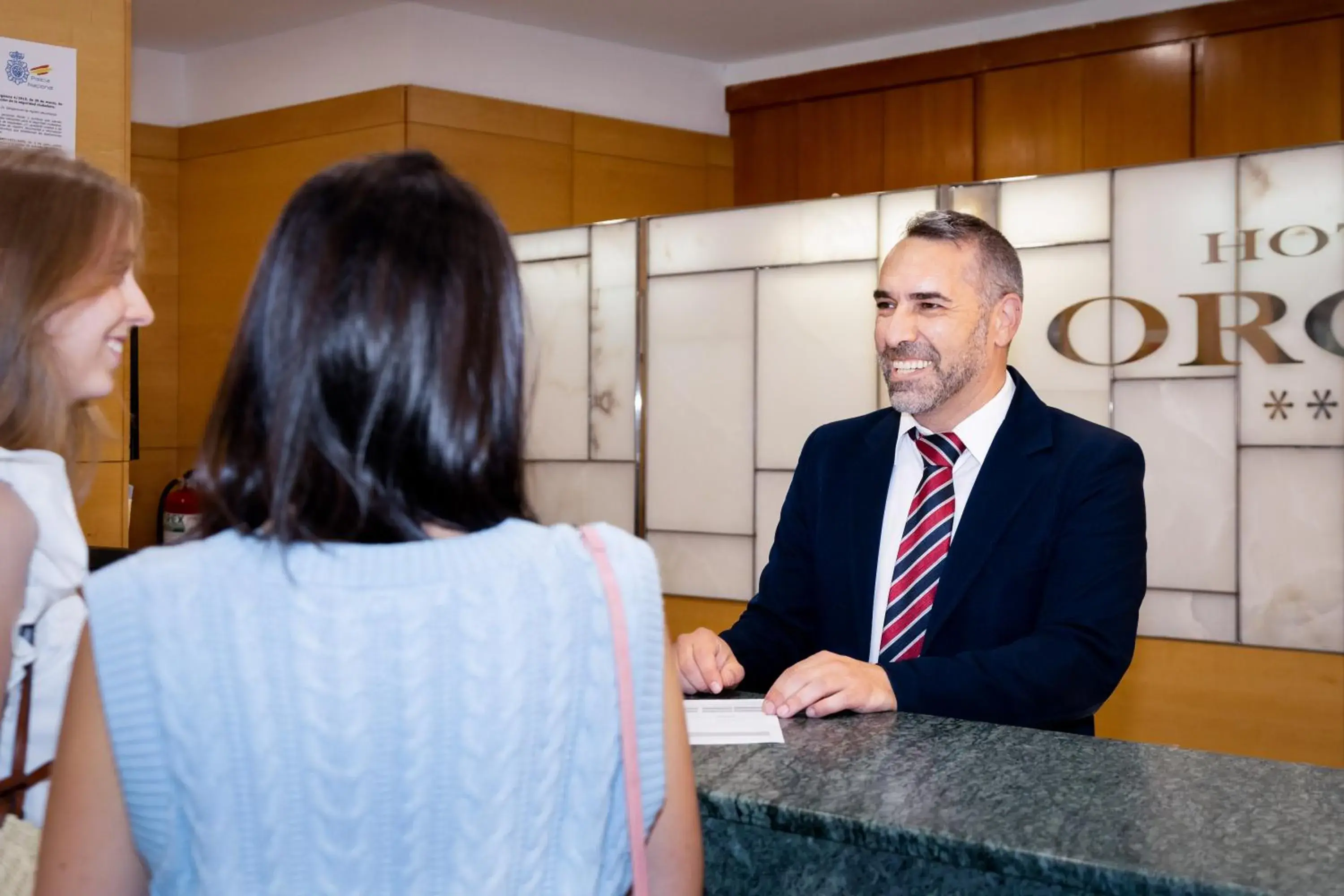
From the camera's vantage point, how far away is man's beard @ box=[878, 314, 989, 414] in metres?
2.39

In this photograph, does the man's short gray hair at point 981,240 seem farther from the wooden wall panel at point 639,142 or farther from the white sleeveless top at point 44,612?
the wooden wall panel at point 639,142

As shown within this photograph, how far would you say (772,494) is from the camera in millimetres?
6438

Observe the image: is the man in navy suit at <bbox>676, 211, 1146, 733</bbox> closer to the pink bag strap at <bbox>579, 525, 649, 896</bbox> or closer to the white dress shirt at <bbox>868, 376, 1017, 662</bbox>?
the white dress shirt at <bbox>868, 376, 1017, 662</bbox>

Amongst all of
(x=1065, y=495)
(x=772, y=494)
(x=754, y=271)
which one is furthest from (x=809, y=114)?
(x=1065, y=495)

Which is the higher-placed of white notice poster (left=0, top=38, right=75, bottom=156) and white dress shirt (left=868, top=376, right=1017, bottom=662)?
white notice poster (left=0, top=38, right=75, bottom=156)

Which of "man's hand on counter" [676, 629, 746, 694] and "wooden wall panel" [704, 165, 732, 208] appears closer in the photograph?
"man's hand on counter" [676, 629, 746, 694]

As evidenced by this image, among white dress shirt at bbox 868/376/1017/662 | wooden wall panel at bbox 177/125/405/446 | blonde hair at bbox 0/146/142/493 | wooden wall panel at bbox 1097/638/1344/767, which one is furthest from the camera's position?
wooden wall panel at bbox 177/125/405/446

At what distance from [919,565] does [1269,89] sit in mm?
6201

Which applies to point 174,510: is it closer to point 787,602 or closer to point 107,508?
point 107,508

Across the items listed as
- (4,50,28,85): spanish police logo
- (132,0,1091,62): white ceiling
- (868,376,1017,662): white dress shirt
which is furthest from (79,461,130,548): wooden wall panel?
(132,0,1091,62): white ceiling

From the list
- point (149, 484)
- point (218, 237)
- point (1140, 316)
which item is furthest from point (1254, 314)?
point (149, 484)

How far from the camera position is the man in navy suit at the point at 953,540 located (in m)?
2.00

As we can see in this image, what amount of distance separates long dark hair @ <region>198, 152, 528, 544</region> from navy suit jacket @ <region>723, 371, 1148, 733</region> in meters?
1.13

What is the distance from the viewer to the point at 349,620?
2.87ft
